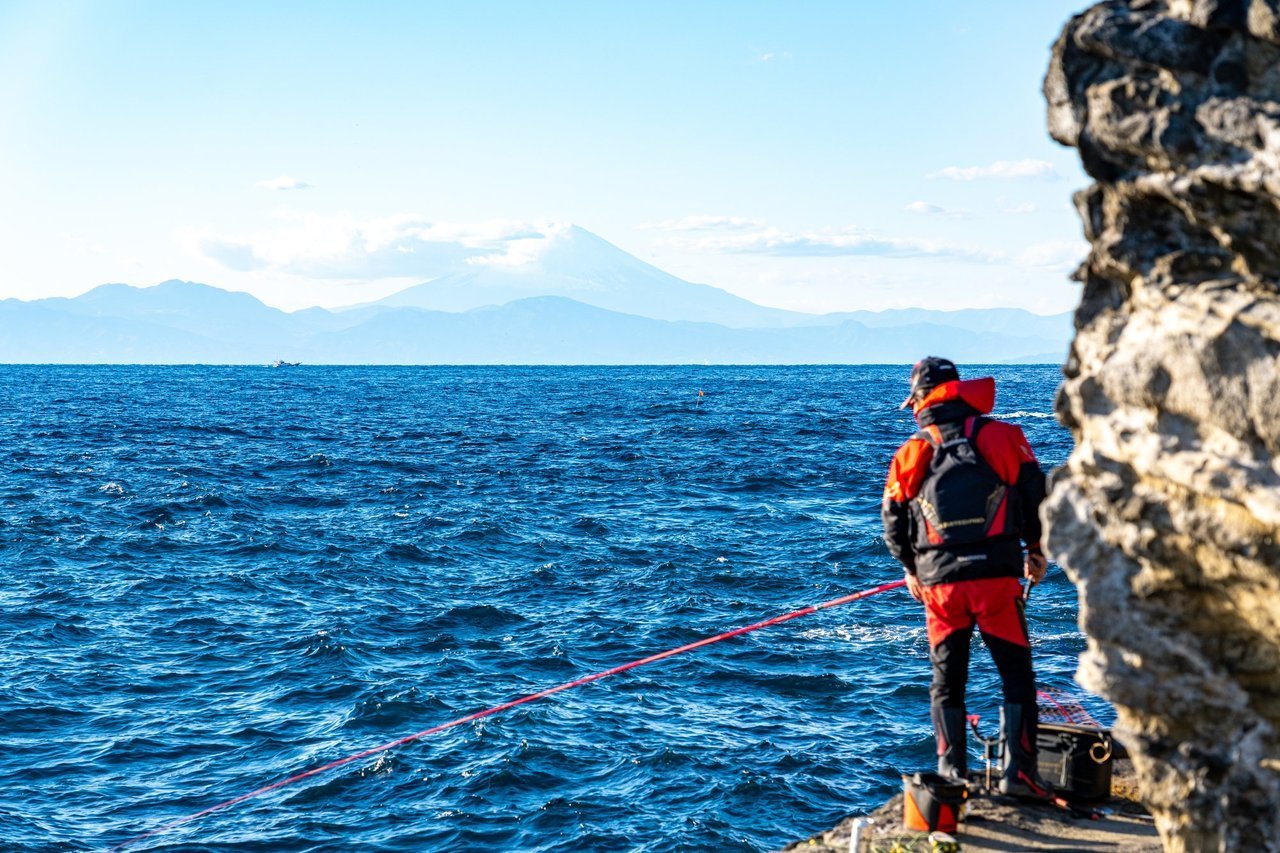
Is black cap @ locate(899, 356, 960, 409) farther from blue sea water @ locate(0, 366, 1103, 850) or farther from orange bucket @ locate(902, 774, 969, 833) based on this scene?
blue sea water @ locate(0, 366, 1103, 850)

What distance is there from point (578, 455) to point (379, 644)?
26.7m

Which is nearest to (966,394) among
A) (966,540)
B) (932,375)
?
(932,375)

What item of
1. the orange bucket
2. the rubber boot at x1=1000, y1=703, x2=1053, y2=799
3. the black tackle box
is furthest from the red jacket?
the black tackle box

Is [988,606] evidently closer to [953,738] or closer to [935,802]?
[953,738]

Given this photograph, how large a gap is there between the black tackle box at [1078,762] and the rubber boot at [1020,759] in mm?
193

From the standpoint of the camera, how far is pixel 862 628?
58.5 feet

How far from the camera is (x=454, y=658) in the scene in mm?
16578

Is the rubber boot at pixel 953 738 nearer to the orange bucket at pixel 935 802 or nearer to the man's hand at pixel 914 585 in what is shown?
the orange bucket at pixel 935 802

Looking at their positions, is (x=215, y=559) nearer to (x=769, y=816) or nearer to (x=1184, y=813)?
(x=769, y=816)

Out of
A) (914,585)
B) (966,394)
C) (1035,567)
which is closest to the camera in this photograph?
(966,394)

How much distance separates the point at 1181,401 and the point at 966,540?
8.79 ft

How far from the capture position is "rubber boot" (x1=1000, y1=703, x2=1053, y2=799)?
741 cm

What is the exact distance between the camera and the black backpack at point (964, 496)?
7.13 metres

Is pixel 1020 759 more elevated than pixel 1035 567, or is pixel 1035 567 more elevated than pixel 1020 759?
pixel 1035 567
